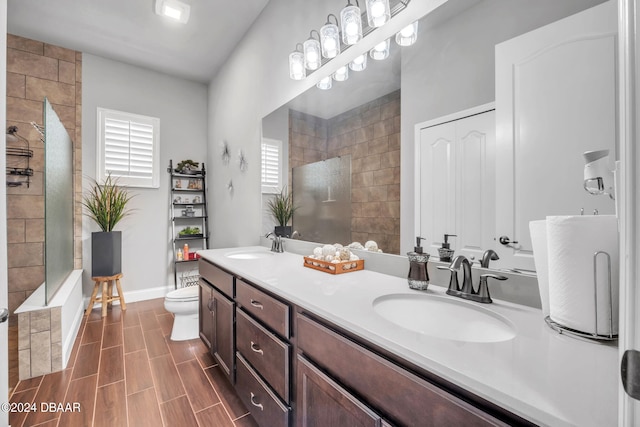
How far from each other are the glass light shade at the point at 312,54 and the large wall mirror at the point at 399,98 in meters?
0.15

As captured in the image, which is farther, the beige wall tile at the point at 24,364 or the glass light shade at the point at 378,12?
the beige wall tile at the point at 24,364

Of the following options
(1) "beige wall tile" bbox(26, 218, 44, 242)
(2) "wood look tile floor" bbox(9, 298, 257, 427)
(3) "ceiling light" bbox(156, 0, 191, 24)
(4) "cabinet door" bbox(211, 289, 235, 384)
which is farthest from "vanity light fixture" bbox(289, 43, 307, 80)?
(1) "beige wall tile" bbox(26, 218, 44, 242)

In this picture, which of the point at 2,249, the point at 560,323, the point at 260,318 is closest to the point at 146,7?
the point at 2,249

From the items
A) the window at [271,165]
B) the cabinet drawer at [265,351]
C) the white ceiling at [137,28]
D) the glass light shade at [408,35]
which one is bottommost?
the cabinet drawer at [265,351]

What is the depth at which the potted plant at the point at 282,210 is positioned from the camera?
90.6 inches

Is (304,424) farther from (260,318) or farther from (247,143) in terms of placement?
(247,143)

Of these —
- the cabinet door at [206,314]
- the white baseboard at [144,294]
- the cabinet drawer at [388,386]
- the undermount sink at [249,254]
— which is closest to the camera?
the cabinet drawer at [388,386]

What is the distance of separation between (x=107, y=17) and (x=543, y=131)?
359cm

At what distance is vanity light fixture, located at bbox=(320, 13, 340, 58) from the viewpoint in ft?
5.67

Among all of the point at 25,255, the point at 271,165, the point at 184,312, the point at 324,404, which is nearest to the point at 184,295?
the point at 184,312

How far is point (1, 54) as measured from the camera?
1087 mm

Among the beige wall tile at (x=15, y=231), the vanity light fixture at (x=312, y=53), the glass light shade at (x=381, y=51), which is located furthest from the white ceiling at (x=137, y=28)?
the beige wall tile at (x=15, y=231)

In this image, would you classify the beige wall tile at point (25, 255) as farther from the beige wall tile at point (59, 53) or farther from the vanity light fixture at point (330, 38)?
the vanity light fixture at point (330, 38)

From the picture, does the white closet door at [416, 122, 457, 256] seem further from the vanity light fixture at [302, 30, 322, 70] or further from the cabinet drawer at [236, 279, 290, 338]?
the vanity light fixture at [302, 30, 322, 70]
